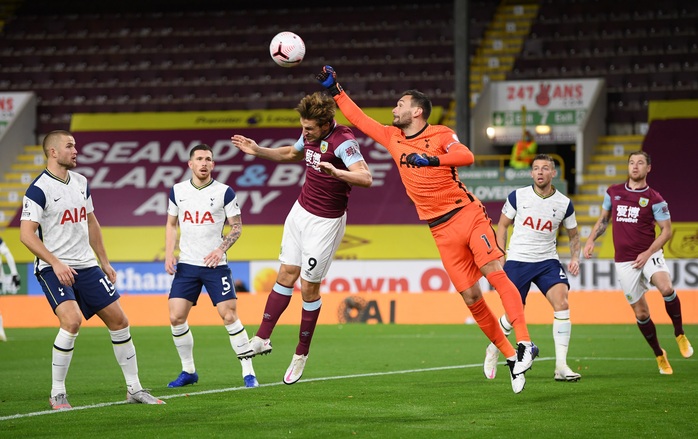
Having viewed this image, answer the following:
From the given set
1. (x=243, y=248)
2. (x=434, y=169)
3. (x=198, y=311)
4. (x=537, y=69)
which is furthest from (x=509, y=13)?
(x=434, y=169)

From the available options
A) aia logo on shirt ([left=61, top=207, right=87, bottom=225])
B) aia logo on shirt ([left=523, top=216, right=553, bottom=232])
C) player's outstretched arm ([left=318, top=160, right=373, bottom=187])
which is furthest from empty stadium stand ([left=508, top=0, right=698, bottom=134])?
aia logo on shirt ([left=61, top=207, right=87, bottom=225])

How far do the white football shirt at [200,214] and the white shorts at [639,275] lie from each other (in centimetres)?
470

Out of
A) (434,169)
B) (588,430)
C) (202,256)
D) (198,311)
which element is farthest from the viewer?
(198,311)

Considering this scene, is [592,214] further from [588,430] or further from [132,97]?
[588,430]

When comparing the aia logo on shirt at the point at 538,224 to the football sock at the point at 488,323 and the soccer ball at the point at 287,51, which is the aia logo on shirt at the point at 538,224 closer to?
the football sock at the point at 488,323

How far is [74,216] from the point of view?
30.0 ft

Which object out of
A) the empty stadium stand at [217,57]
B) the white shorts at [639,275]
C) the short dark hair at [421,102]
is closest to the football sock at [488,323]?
the short dark hair at [421,102]

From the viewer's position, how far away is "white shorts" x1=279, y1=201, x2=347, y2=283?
977 cm

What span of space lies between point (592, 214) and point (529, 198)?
16213mm

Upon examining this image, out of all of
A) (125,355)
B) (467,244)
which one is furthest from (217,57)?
(467,244)

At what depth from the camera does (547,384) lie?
10664mm

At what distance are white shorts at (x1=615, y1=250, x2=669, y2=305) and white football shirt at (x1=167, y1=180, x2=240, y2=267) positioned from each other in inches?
185

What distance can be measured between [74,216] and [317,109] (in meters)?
2.31

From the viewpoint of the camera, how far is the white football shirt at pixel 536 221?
11.5m
